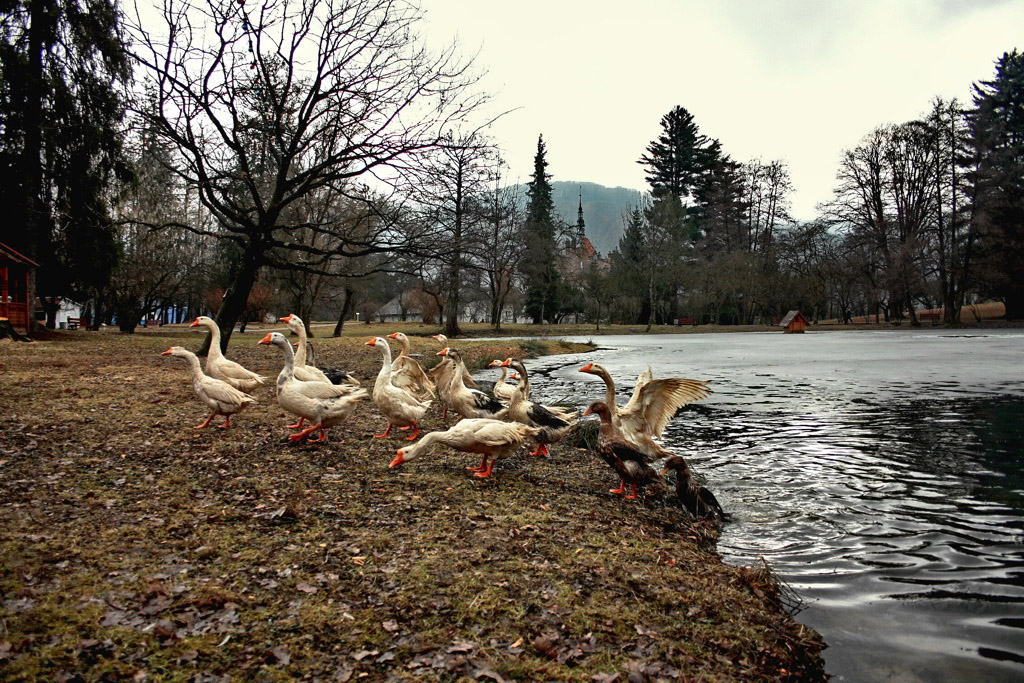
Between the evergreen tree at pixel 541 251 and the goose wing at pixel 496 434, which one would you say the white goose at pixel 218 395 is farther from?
the evergreen tree at pixel 541 251

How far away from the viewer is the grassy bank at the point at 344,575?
10.8 ft

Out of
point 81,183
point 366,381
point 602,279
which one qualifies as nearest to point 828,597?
point 366,381

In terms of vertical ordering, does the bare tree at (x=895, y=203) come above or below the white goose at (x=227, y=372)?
above

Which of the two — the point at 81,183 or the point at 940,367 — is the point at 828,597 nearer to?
the point at 940,367

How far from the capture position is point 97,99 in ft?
73.0

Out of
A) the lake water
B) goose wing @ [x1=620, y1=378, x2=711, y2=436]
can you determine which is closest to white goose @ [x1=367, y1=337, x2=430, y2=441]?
goose wing @ [x1=620, y1=378, x2=711, y2=436]

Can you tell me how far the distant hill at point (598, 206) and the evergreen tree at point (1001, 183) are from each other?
244 ft

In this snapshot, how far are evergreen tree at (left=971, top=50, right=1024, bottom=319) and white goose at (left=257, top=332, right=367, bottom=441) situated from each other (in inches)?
2116

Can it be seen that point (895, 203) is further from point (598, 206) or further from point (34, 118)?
point (598, 206)

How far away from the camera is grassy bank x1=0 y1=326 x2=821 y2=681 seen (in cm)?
329

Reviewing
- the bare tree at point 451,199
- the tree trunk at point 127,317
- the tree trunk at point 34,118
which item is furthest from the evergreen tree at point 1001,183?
the tree trunk at point 127,317

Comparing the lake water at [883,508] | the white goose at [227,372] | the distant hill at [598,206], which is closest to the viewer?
the lake water at [883,508]

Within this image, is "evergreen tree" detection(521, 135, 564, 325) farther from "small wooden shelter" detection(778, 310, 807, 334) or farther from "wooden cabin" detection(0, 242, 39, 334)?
"wooden cabin" detection(0, 242, 39, 334)

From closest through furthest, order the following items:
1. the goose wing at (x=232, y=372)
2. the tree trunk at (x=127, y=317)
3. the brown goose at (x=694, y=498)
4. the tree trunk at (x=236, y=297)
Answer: the brown goose at (x=694, y=498) < the goose wing at (x=232, y=372) < the tree trunk at (x=236, y=297) < the tree trunk at (x=127, y=317)
